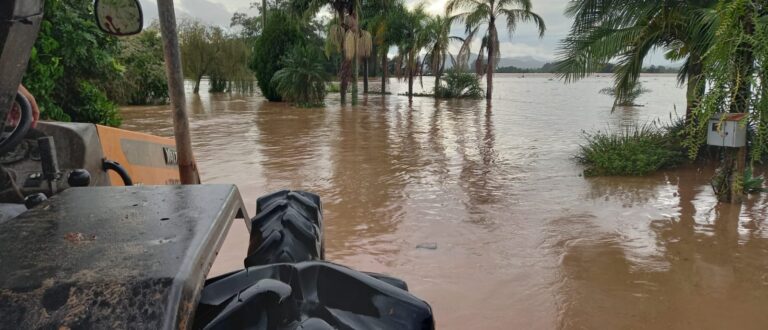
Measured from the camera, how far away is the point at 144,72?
2727 cm

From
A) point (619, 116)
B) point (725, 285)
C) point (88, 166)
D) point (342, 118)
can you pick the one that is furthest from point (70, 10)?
point (619, 116)

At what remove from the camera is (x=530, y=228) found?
622 cm

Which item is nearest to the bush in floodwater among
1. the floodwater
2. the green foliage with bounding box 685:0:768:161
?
the floodwater

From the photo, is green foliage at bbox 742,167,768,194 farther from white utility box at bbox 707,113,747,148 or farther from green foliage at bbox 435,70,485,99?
green foliage at bbox 435,70,485,99

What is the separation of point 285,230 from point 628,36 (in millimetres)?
8789

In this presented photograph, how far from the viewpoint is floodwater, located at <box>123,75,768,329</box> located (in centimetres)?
418

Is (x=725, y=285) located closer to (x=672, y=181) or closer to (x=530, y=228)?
(x=530, y=228)

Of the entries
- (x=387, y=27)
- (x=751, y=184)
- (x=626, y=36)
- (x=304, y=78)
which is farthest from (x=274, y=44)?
(x=751, y=184)

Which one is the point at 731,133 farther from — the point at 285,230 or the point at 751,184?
the point at 285,230

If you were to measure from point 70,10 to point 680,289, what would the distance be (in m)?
8.19

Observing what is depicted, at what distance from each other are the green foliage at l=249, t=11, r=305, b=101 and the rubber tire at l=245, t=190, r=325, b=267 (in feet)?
87.6

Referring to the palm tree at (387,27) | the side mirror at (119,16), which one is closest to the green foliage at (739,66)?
the side mirror at (119,16)

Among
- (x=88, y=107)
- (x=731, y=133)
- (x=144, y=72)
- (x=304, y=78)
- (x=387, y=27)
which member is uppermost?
(x=387, y=27)

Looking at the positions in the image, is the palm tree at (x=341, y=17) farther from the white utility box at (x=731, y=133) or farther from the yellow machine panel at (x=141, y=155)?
the yellow machine panel at (x=141, y=155)
